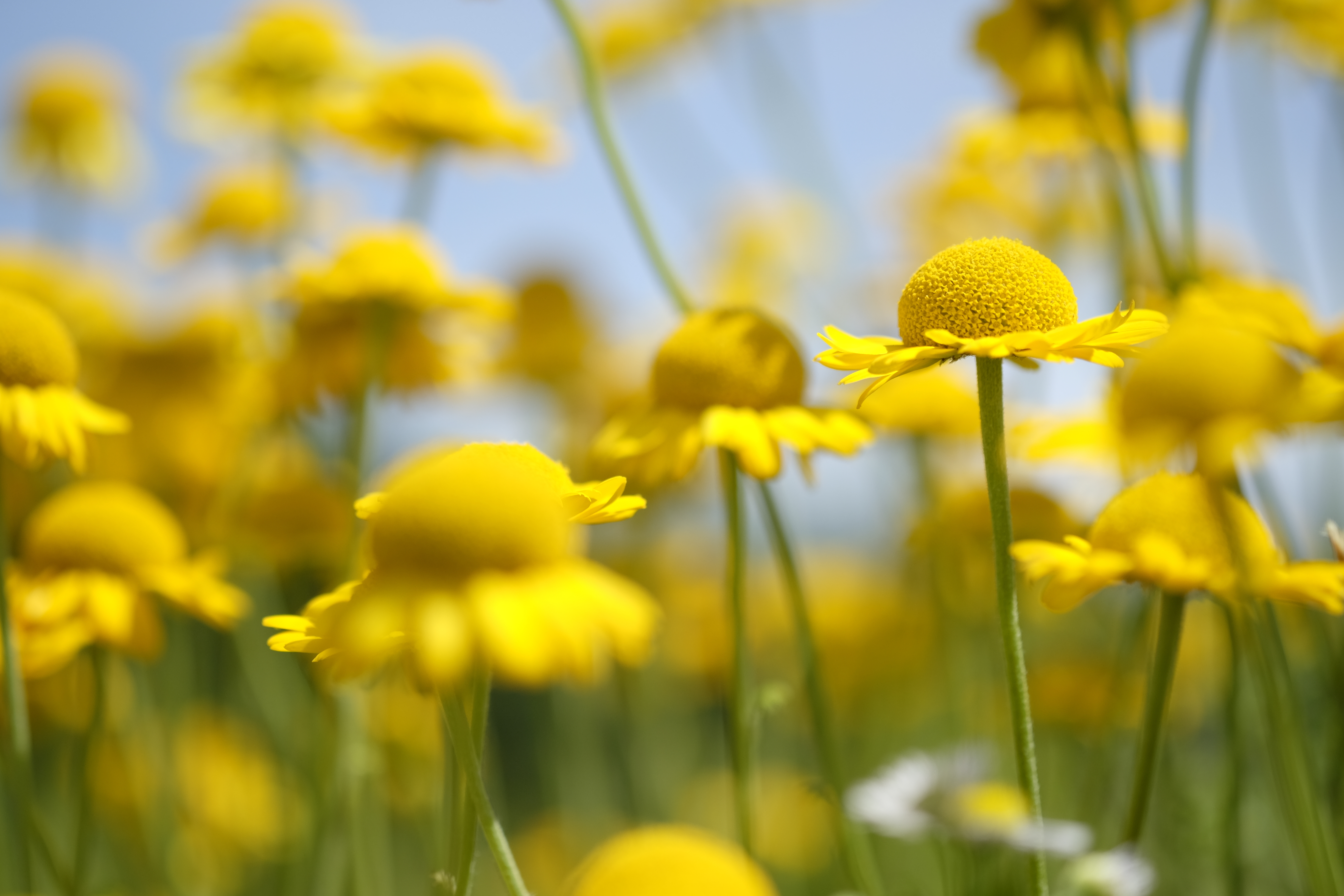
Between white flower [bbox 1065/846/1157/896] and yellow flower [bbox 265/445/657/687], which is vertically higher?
yellow flower [bbox 265/445/657/687]

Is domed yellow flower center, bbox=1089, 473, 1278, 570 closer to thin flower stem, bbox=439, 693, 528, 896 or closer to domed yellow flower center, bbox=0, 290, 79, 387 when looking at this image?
thin flower stem, bbox=439, 693, 528, 896

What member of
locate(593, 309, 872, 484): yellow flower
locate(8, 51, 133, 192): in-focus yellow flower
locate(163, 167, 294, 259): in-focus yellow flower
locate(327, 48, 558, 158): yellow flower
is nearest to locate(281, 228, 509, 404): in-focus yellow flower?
locate(327, 48, 558, 158): yellow flower

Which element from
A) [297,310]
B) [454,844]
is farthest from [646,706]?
[454,844]

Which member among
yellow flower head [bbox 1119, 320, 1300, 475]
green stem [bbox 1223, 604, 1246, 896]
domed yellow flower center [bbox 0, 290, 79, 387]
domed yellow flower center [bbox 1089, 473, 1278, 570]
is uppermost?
domed yellow flower center [bbox 0, 290, 79, 387]

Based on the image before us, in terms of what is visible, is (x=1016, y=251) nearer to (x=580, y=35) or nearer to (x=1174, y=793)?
(x=580, y=35)

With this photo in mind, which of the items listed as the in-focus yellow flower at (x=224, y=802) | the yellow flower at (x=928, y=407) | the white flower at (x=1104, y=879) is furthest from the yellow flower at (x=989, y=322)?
the in-focus yellow flower at (x=224, y=802)

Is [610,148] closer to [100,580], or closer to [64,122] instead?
[100,580]

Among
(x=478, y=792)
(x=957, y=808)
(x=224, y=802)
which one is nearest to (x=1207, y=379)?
(x=957, y=808)
